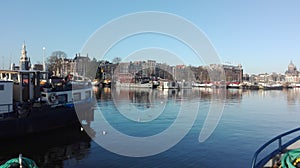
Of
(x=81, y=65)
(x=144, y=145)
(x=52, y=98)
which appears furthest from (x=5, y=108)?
(x=81, y=65)

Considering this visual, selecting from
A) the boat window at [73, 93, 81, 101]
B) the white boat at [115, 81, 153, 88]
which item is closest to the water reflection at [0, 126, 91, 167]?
the boat window at [73, 93, 81, 101]

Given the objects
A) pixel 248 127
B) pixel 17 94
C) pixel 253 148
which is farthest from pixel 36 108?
pixel 248 127

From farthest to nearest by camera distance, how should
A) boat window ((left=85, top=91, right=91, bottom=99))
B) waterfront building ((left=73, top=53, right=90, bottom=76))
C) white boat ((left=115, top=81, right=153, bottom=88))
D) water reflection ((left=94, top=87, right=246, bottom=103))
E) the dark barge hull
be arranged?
white boat ((left=115, top=81, right=153, bottom=88))
waterfront building ((left=73, top=53, right=90, bottom=76))
water reflection ((left=94, top=87, right=246, bottom=103))
boat window ((left=85, top=91, right=91, bottom=99))
the dark barge hull

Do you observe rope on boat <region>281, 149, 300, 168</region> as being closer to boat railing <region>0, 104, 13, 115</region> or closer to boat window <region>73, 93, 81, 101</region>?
boat railing <region>0, 104, 13, 115</region>

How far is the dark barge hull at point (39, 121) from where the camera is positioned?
20.3 metres

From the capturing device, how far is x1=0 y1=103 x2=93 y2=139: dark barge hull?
20316 millimetres

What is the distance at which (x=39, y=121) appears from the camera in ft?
74.8

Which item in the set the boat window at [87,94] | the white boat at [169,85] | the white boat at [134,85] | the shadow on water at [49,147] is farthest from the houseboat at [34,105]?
the white boat at [134,85]

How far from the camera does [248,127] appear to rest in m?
29.3

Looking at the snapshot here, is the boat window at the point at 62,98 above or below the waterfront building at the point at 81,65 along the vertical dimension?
below

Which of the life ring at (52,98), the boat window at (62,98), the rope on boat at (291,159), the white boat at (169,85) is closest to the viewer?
the rope on boat at (291,159)

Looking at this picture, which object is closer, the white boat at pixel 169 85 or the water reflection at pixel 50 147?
the water reflection at pixel 50 147

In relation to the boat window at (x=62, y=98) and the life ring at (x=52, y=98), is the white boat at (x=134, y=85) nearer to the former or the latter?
the boat window at (x=62, y=98)

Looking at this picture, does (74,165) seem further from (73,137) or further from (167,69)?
(167,69)
